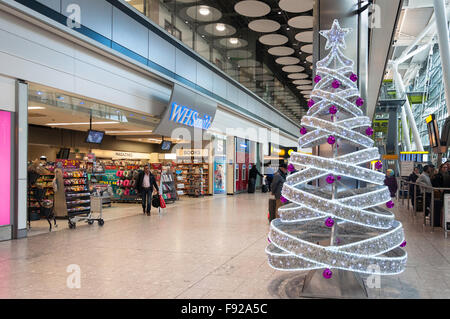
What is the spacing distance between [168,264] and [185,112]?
25.0ft

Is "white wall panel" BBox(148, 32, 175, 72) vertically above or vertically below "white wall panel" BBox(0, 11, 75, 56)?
above

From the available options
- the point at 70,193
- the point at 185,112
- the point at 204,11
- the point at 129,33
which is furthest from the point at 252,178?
the point at 129,33

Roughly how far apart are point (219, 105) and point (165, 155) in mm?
9300

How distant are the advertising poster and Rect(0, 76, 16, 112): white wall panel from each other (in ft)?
38.1

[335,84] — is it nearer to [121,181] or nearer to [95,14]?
[95,14]

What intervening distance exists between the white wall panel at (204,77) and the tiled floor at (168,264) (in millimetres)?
6921

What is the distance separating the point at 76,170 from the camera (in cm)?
1012

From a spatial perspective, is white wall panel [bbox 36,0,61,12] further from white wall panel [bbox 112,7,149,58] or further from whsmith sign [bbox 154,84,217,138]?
whsmith sign [bbox 154,84,217,138]

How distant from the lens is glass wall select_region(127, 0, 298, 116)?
1163cm

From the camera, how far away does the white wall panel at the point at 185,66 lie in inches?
475

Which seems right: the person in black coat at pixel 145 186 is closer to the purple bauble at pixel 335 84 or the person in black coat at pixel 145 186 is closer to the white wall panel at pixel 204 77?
the white wall panel at pixel 204 77

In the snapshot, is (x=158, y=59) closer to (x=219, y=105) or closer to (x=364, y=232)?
(x=219, y=105)

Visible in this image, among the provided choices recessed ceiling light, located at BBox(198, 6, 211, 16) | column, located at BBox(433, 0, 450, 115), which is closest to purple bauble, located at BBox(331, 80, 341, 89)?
column, located at BBox(433, 0, 450, 115)

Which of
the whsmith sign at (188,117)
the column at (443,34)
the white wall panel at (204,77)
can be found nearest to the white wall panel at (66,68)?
the whsmith sign at (188,117)
